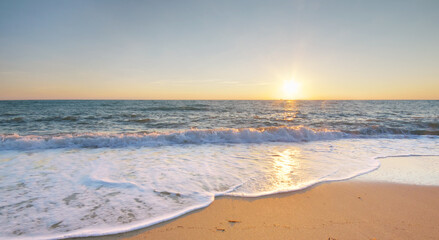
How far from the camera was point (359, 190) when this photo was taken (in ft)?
11.5

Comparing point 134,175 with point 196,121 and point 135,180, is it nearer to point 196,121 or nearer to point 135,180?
point 135,180

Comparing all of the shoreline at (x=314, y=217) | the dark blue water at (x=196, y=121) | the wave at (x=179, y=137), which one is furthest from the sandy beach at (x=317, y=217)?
the dark blue water at (x=196, y=121)

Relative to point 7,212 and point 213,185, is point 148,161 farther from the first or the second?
point 7,212

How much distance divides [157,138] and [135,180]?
14.1 ft

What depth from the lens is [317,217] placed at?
2.63 metres

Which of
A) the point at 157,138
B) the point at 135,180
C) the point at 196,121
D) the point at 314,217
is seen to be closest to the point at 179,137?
the point at 157,138

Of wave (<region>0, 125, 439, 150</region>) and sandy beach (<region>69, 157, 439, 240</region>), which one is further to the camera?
wave (<region>0, 125, 439, 150</region>)

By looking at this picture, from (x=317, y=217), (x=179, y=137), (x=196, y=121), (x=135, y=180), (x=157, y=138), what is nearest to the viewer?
(x=317, y=217)

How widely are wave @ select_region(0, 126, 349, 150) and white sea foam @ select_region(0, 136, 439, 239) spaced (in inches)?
26.4

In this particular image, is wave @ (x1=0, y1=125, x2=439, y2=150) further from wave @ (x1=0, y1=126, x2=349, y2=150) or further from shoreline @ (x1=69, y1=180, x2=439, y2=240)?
shoreline @ (x1=69, y1=180, x2=439, y2=240)

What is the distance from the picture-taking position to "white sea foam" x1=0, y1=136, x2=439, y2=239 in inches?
101

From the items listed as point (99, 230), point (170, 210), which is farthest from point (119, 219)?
point (170, 210)

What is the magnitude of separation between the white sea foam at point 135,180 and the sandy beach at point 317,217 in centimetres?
23

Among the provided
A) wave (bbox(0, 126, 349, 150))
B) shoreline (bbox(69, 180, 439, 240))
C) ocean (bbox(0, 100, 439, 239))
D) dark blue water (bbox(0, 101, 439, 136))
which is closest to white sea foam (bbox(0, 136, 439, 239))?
ocean (bbox(0, 100, 439, 239))
